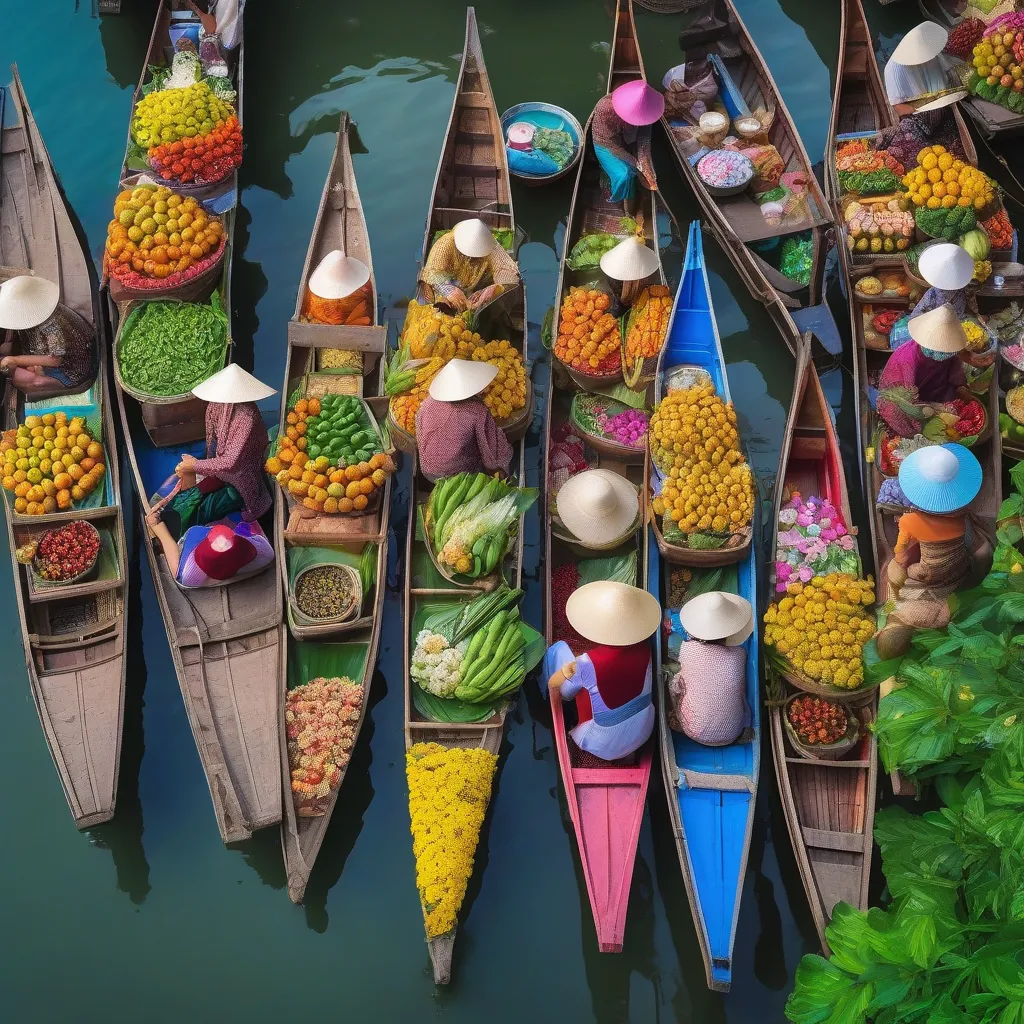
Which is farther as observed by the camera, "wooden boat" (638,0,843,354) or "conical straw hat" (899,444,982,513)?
"wooden boat" (638,0,843,354)

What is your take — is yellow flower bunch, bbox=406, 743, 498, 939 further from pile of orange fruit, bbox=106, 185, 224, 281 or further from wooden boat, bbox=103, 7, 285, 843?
pile of orange fruit, bbox=106, 185, 224, 281

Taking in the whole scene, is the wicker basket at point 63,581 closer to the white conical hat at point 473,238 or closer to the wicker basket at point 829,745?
the white conical hat at point 473,238

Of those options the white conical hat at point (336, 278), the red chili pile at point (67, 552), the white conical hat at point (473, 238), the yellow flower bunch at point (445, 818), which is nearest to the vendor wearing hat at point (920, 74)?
the white conical hat at point (473, 238)

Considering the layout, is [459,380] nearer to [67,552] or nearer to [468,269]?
[468,269]

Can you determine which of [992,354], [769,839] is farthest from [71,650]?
[992,354]

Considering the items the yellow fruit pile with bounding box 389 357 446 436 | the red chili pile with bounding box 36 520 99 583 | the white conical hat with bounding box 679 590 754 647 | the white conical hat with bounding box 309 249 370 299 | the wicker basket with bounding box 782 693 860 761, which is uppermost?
the white conical hat with bounding box 309 249 370 299

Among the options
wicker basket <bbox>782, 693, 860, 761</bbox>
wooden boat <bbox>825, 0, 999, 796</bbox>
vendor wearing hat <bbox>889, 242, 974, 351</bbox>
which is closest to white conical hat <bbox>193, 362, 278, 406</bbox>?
wicker basket <bbox>782, 693, 860, 761</bbox>

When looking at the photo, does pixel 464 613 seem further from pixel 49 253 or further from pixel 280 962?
pixel 49 253
